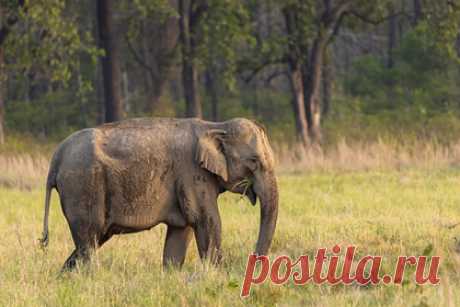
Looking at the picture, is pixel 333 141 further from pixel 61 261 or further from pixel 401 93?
pixel 61 261

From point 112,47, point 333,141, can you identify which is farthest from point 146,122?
point 333,141

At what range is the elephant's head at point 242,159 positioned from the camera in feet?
29.6

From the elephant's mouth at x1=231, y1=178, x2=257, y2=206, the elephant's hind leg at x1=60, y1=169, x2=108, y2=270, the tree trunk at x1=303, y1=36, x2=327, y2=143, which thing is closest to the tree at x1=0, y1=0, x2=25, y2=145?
the tree trunk at x1=303, y1=36, x2=327, y2=143

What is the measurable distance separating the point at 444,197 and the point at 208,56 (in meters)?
13.5

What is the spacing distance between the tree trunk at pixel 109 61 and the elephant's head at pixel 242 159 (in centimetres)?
1528

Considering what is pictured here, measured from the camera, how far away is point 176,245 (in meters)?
9.27

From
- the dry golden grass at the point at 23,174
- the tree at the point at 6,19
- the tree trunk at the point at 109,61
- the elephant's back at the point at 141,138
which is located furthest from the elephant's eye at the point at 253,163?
the tree trunk at the point at 109,61

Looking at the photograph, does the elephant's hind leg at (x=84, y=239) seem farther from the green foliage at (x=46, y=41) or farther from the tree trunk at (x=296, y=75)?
the tree trunk at (x=296, y=75)

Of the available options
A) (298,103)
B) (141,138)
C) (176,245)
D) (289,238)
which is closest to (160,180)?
(141,138)

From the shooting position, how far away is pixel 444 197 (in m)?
14.0

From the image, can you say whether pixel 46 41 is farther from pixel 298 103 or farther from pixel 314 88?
pixel 314 88

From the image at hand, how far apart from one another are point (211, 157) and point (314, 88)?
59.1ft

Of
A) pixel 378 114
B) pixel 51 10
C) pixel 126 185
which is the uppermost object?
pixel 51 10

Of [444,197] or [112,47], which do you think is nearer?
[444,197]
